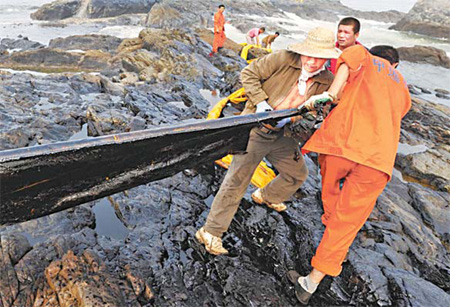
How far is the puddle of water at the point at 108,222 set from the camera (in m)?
3.95

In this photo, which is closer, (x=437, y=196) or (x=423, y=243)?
(x=423, y=243)

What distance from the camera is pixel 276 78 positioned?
3191 mm

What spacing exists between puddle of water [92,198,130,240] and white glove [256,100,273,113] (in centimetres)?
231

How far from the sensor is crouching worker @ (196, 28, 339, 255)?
293 cm

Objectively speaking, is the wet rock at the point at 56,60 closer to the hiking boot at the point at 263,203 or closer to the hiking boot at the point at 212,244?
the hiking boot at the point at 263,203

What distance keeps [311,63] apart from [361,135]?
0.84m

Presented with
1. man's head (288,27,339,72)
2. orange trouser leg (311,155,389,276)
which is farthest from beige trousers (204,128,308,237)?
man's head (288,27,339,72)

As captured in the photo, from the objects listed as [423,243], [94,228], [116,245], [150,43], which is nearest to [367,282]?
[423,243]

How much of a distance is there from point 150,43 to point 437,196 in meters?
12.0

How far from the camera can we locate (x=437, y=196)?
231 inches

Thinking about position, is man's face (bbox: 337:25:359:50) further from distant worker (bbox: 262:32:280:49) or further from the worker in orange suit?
distant worker (bbox: 262:32:280:49)

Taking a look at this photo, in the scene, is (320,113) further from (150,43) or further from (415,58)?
(415,58)

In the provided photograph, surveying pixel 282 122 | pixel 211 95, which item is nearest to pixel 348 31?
pixel 282 122

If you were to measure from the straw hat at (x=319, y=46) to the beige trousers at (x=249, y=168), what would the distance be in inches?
34.4
